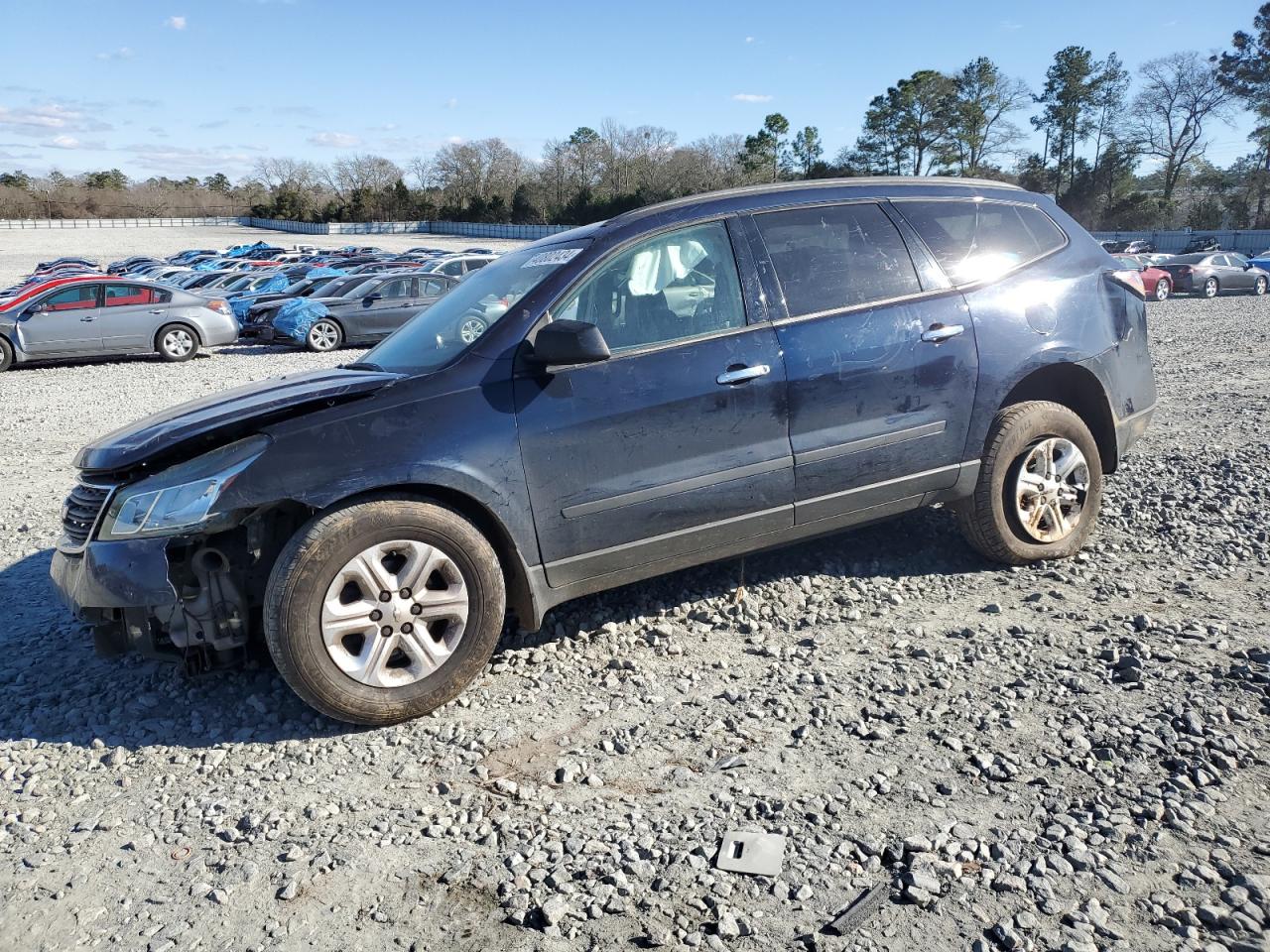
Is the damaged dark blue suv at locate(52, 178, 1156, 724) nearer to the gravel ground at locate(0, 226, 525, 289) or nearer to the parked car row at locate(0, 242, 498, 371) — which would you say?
the parked car row at locate(0, 242, 498, 371)

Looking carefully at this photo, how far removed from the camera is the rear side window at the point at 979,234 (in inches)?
193

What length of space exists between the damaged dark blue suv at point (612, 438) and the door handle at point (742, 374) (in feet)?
0.03

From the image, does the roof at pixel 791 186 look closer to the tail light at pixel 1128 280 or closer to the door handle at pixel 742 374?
the tail light at pixel 1128 280

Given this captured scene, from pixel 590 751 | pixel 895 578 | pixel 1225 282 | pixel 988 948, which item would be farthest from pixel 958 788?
pixel 1225 282

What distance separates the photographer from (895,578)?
5062mm

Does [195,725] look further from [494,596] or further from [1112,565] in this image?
[1112,565]

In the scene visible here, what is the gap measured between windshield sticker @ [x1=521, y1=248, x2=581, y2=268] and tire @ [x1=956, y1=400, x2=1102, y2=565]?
2298 mm

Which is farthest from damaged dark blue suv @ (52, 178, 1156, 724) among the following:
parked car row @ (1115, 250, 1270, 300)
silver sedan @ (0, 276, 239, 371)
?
parked car row @ (1115, 250, 1270, 300)

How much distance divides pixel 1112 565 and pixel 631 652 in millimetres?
2640

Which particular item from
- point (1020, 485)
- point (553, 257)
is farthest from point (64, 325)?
point (1020, 485)

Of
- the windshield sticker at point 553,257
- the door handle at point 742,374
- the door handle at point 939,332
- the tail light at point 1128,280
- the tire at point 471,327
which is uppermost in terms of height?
the windshield sticker at point 553,257

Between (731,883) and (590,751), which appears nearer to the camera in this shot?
(731,883)

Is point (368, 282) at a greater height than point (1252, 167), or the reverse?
point (1252, 167)

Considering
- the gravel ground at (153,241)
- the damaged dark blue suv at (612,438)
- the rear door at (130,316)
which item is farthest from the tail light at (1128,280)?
the gravel ground at (153,241)
